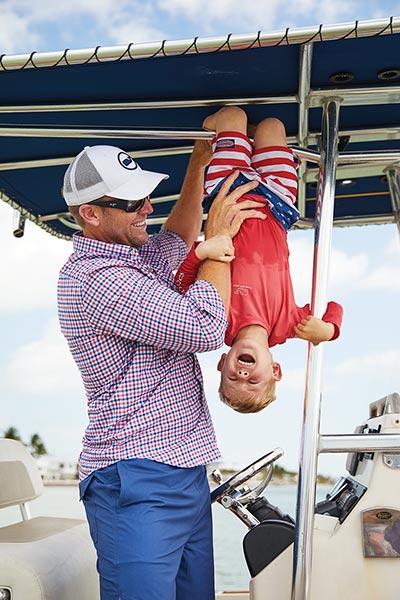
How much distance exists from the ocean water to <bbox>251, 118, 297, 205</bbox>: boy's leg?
2.91 feet

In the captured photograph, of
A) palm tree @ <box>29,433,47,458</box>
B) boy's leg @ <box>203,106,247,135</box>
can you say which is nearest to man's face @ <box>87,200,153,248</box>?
boy's leg @ <box>203,106,247,135</box>

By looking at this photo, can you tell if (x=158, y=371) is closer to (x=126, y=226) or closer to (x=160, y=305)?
(x=160, y=305)

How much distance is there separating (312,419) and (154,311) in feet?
1.63

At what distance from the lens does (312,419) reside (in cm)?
227

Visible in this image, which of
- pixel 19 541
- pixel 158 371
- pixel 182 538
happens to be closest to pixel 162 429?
pixel 158 371

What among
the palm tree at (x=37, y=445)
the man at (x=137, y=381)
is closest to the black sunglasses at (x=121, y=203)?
the man at (x=137, y=381)

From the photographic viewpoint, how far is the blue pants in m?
2.18

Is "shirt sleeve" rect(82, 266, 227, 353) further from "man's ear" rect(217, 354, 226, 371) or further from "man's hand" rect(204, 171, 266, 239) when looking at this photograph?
"man's ear" rect(217, 354, 226, 371)

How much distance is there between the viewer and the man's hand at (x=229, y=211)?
234cm

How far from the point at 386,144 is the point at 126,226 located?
1.25 meters

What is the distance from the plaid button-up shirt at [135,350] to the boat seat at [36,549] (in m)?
0.46

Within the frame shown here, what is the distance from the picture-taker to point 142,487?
220 centimetres

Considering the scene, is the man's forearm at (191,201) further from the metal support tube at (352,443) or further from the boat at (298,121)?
the metal support tube at (352,443)

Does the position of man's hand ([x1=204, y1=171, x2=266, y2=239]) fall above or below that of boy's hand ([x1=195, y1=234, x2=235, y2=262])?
above
